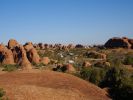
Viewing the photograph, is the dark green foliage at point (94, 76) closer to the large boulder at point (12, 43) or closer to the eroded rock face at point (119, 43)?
the large boulder at point (12, 43)

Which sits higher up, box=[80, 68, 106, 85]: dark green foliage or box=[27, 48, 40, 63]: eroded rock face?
box=[27, 48, 40, 63]: eroded rock face

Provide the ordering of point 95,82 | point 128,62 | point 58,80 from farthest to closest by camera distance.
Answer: point 128,62 < point 95,82 < point 58,80

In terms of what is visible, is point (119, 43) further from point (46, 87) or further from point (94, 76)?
point (46, 87)

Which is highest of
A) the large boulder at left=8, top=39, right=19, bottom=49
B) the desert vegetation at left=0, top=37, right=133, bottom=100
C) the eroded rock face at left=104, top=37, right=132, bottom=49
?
the large boulder at left=8, top=39, right=19, bottom=49

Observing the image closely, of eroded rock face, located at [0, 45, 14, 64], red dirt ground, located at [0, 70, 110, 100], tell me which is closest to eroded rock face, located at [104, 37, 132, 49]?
eroded rock face, located at [0, 45, 14, 64]

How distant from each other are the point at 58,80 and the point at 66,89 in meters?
3.25

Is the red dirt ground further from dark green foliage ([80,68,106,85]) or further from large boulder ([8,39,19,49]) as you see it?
large boulder ([8,39,19,49])

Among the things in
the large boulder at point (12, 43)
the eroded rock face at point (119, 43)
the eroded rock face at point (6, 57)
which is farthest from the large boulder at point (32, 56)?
the eroded rock face at point (119, 43)

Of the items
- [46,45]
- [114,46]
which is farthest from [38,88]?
[46,45]

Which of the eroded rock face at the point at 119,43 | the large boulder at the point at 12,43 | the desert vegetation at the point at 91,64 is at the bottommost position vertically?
the desert vegetation at the point at 91,64

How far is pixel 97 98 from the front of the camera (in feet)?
90.2

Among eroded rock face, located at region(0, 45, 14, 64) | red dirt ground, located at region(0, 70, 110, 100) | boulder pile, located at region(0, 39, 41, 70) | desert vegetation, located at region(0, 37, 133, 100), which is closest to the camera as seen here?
red dirt ground, located at region(0, 70, 110, 100)

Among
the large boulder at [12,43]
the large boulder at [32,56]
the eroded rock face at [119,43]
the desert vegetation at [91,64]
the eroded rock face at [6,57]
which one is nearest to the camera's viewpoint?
the desert vegetation at [91,64]

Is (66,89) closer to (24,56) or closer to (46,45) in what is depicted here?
(24,56)
